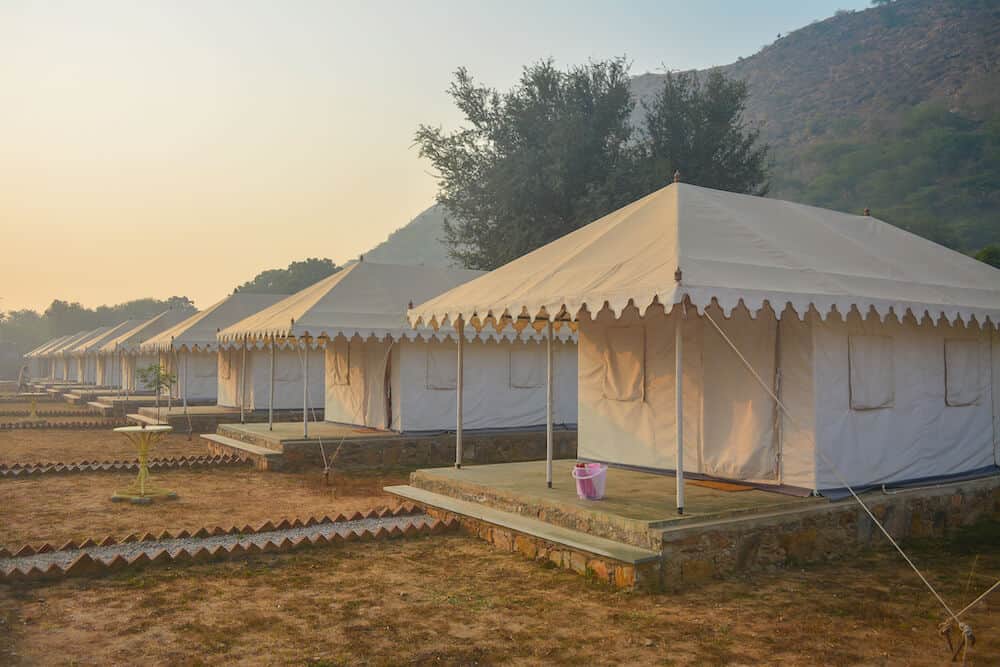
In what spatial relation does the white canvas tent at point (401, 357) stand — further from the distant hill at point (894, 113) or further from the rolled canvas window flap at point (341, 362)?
the distant hill at point (894, 113)

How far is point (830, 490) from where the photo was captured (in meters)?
7.15

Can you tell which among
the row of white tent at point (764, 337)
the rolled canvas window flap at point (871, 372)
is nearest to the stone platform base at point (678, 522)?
the row of white tent at point (764, 337)

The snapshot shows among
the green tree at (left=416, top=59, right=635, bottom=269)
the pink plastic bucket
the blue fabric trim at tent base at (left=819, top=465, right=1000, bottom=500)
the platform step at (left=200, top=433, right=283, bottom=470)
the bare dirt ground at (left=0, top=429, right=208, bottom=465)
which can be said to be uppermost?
the green tree at (left=416, top=59, right=635, bottom=269)

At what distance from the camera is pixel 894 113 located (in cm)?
5934

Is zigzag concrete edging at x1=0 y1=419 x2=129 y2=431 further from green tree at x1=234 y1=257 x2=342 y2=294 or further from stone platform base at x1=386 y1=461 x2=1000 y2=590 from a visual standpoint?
green tree at x1=234 y1=257 x2=342 y2=294

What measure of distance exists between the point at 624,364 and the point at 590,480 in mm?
2290

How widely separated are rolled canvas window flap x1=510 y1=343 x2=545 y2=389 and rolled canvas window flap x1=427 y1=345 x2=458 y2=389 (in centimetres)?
114

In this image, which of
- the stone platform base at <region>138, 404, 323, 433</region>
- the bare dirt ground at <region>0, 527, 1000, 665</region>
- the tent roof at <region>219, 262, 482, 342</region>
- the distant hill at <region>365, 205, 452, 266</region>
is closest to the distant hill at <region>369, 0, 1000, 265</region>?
the stone platform base at <region>138, 404, 323, 433</region>

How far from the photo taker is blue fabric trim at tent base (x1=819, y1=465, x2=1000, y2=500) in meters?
7.09

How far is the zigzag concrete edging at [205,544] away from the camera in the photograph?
6.19m

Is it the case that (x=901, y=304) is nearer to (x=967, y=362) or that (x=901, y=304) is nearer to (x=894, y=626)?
(x=967, y=362)

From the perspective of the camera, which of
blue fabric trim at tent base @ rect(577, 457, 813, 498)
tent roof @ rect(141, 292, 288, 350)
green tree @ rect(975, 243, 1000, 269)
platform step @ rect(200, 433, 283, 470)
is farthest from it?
tent roof @ rect(141, 292, 288, 350)

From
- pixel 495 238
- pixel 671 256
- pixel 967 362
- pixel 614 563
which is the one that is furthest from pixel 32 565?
pixel 495 238

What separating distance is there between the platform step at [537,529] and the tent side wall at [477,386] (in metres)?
→ 4.84
